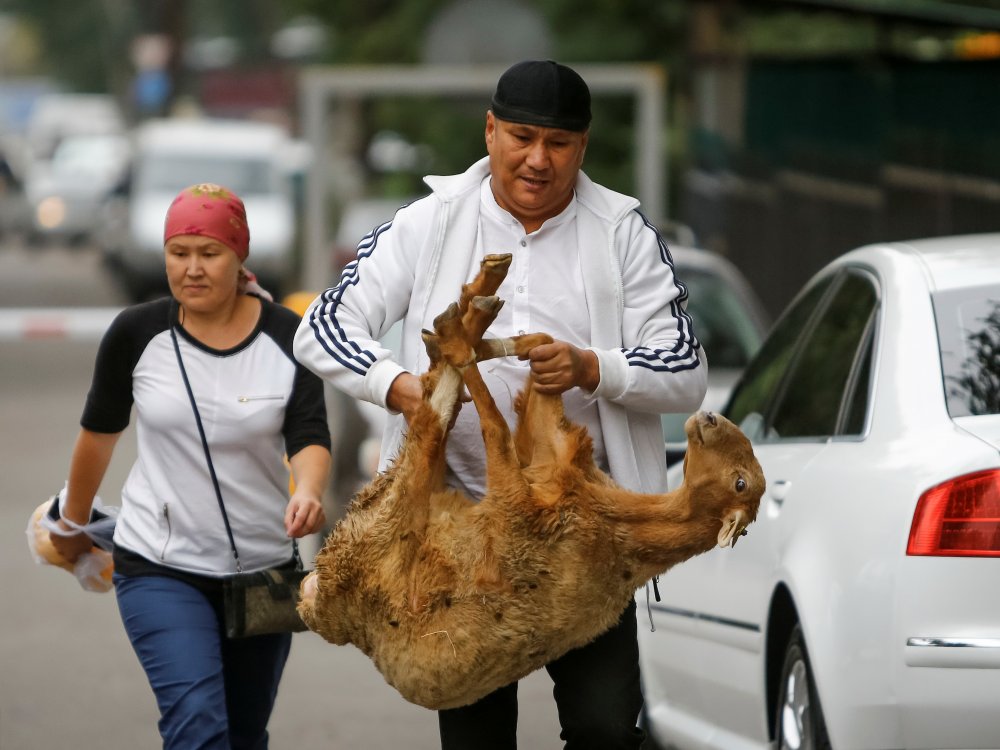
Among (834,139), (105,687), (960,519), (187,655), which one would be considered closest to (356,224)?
(834,139)

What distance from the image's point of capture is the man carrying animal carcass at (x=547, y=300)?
394 cm

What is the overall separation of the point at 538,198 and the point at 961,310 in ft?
4.60

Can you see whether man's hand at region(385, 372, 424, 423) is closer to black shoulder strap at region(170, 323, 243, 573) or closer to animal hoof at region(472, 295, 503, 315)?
animal hoof at region(472, 295, 503, 315)

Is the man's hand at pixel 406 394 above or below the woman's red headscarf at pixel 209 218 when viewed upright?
below

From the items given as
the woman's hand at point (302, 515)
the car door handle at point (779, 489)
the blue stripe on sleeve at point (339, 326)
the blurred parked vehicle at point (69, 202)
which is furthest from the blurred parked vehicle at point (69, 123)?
the blue stripe on sleeve at point (339, 326)

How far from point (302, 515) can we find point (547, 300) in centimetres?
86

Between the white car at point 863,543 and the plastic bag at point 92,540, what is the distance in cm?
169

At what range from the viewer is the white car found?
13.6 feet

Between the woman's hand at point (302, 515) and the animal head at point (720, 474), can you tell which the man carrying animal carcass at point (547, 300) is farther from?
the woman's hand at point (302, 515)

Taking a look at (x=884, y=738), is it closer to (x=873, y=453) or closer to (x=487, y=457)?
(x=873, y=453)

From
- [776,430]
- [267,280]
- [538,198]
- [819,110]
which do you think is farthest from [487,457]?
[267,280]

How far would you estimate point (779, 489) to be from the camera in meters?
5.14

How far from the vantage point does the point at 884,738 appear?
4.25 meters

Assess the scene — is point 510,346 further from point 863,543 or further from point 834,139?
point 834,139
